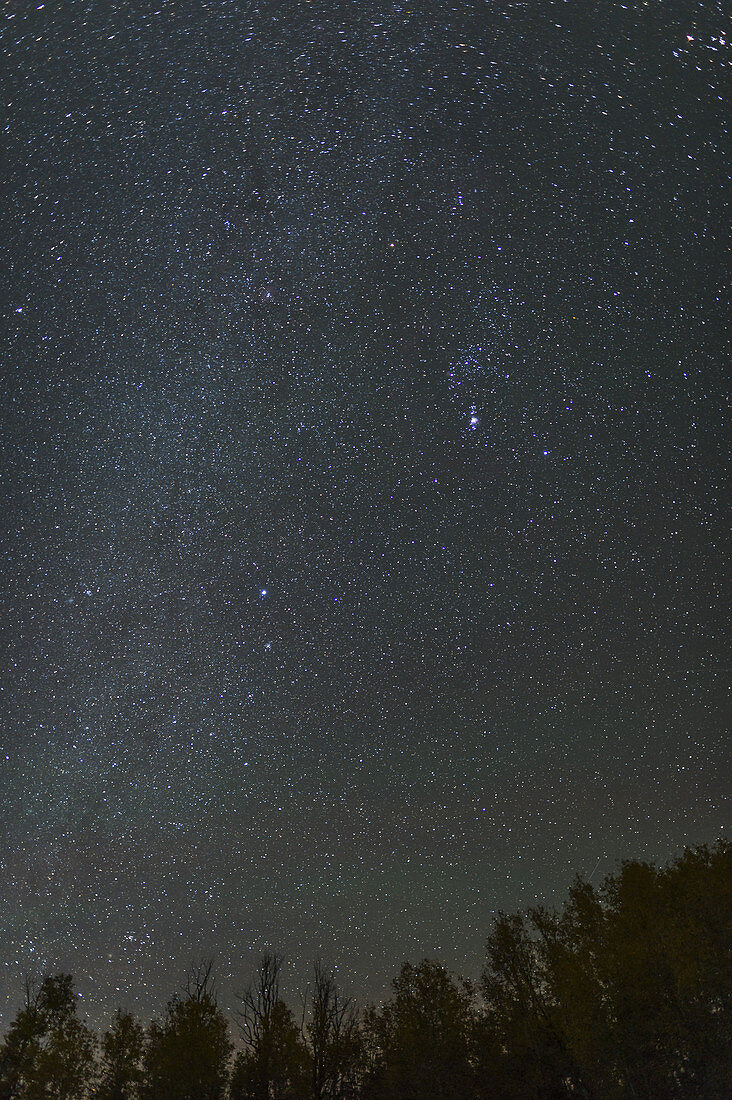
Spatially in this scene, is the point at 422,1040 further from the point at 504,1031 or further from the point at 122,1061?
the point at 122,1061

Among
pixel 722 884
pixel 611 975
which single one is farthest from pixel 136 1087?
pixel 722 884

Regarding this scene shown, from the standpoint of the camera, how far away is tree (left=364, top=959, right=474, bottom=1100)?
2425 cm

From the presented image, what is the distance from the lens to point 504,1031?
85.1 ft

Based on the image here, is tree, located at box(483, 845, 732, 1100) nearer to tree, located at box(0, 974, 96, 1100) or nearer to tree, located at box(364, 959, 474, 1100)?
tree, located at box(364, 959, 474, 1100)

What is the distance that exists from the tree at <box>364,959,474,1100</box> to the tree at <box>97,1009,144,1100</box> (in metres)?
9.41

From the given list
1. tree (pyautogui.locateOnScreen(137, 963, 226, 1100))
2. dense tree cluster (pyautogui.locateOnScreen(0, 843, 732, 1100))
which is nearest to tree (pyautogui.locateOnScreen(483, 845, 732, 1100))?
dense tree cluster (pyautogui.locateOnScreen(0, 843, 732, 1100))

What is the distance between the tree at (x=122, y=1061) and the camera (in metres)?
28.2

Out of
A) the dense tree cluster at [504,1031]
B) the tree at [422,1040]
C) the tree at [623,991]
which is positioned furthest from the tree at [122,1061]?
the tree at [623,991]

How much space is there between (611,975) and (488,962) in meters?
7.62

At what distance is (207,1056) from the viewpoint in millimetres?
27562

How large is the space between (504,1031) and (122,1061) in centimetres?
1568

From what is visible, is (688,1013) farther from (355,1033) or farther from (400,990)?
(355,1033)

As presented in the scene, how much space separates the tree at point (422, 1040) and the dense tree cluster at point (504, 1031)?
0.05 meters

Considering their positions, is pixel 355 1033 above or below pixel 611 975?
below
